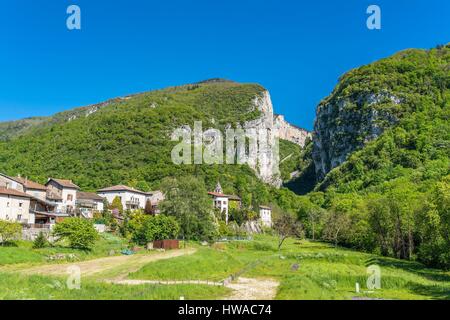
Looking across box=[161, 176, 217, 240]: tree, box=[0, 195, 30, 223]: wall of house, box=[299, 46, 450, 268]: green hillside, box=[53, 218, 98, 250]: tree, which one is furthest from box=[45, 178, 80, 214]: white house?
box=[299, 46, 450, 268]: green hillside

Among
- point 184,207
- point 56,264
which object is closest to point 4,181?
point 184,207

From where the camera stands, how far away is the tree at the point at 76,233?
164 ft

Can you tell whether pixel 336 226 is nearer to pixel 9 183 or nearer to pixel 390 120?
pixel 9 183

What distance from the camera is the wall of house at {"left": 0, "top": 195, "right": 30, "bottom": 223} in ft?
194

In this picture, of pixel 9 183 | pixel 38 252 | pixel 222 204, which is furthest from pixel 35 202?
pixel 222 204

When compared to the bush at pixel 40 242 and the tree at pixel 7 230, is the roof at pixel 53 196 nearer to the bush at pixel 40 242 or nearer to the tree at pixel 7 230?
the bush at pixel 40 242

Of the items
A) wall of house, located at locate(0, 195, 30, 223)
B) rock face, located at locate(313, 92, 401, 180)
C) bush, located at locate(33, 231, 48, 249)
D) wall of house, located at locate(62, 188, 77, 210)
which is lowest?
bush, located at locate(33, 231, 48, 249)

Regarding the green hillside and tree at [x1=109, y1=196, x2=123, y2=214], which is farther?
tree at [x1=109, y1=196, x2=123, y2=214]

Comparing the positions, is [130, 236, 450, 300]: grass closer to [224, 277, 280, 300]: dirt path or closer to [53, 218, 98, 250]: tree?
[224, 277, 280, 300]: dirt path

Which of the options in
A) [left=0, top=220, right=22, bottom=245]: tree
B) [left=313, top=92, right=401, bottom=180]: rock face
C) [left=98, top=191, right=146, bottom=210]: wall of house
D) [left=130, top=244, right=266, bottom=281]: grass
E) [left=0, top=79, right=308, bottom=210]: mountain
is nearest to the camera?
[left=130, top=244, right=266, bottom=281]: grass

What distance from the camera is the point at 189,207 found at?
238 feet

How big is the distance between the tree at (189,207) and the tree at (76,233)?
20978mm

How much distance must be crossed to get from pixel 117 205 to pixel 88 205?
6987 mm
